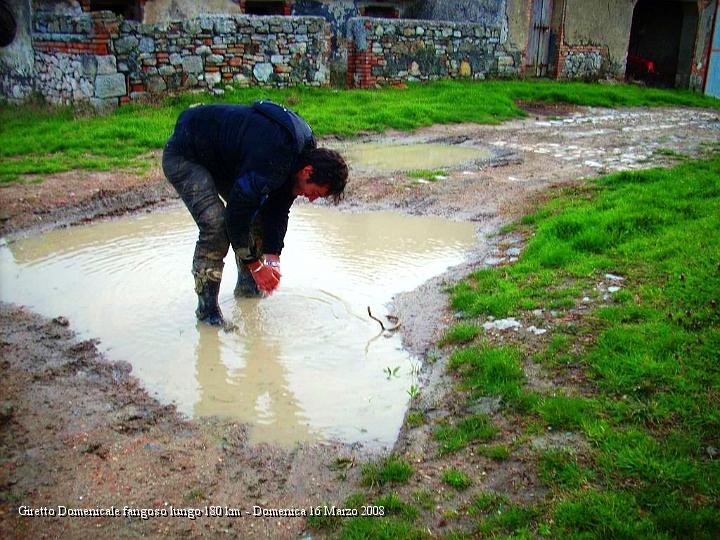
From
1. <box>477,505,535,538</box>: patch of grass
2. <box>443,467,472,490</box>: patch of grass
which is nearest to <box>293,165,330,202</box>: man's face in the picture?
<box>443,467,472,490</box>: patch of grass

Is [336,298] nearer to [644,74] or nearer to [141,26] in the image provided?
[141,26]

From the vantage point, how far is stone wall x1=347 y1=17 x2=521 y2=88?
14484mm

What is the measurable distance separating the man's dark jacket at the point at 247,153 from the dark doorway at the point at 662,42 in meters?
20.4

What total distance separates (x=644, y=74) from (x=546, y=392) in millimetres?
22061

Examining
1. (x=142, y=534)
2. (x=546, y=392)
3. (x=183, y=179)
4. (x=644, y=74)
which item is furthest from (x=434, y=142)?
(x=644, y=74)

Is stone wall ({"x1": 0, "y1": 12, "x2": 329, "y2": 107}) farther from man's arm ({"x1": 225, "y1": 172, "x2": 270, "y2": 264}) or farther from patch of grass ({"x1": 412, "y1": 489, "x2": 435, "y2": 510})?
patch of grass ({"x1": 412, "y1": 489, "x2": 435, "y2": 510})

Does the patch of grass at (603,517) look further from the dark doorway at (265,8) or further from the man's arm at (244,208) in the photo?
the dark doorway at (265,8)

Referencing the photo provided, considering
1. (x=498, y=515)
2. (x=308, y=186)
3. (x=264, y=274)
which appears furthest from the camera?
(x=264, y=274)

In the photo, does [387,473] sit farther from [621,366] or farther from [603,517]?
[621,366]

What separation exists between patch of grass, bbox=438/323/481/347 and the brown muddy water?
0.28 m

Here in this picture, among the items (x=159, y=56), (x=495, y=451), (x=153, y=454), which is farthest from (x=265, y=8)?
(x=495, y=451)

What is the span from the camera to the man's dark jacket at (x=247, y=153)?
3.84 metres

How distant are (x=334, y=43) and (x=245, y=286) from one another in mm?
12510

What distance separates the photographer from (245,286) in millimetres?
5016
